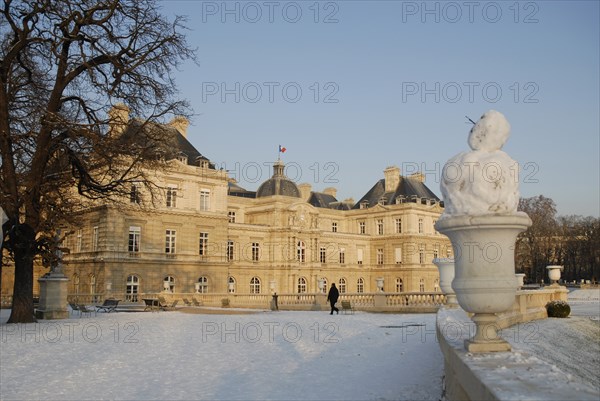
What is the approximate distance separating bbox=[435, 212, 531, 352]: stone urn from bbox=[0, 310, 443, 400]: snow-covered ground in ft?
8.61

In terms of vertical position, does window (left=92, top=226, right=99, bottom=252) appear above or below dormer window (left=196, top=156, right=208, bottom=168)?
below

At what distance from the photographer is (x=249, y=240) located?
52.2 m

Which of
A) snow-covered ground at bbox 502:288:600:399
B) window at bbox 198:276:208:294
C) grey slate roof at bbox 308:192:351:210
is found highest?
grey slate roof at bbox 308:192:351:210

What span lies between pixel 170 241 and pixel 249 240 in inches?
468

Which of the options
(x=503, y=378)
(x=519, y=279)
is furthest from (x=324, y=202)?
(x=503, y=378)

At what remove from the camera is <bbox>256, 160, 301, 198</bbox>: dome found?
5722 centimetres

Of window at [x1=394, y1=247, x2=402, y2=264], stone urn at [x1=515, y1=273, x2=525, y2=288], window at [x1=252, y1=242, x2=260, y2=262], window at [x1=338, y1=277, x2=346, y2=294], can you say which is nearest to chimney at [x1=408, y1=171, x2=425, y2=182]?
window at [x1=394, y1=247, x2=402, y2=264]

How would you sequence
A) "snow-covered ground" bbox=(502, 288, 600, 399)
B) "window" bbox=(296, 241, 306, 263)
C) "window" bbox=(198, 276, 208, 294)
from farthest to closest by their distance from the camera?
"window" bbox=(296, 241, 306, 263), "window" bbox=(198, 276, 208, 294), "snow-covered ground" bbox=(502, 288, 600, 399)

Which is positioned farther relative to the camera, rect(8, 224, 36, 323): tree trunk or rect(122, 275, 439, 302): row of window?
rect(122, 275, 439, 302): row of window

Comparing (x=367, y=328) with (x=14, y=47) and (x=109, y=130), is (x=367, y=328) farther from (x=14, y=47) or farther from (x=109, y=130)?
(x=14, y=47)

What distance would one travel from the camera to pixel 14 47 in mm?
16484

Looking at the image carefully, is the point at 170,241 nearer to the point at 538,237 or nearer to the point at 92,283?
the point at 92,283

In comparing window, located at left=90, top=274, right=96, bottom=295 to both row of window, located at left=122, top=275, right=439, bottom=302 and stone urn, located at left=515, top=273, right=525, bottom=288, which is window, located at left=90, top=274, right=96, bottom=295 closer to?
row of window, located at left=122, top=275, right=439, bottom=302

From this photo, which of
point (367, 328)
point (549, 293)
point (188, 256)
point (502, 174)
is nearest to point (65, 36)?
point (367, 328)
